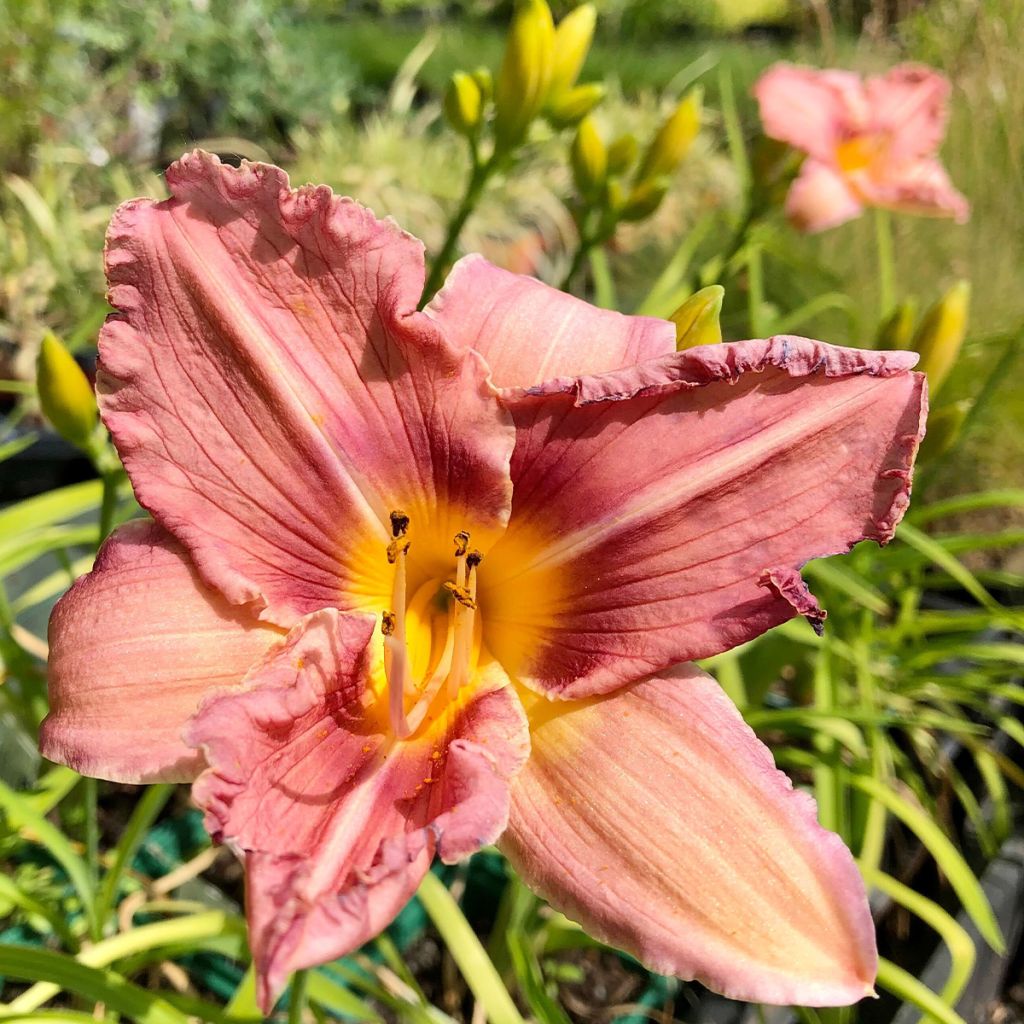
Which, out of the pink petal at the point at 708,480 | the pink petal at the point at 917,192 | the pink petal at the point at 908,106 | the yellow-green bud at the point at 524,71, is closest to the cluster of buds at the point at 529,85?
the yellow-green bud at the point at 524,71

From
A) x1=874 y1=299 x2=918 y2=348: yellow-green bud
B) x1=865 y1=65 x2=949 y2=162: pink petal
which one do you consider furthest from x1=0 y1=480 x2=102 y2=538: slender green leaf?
x1=865 y1=65 x2=949 y2=162: pink petal

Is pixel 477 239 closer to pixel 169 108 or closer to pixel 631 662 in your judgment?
pixel 169 108

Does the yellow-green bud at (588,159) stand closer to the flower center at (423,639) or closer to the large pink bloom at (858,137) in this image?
the large pink bloom at (858,137)

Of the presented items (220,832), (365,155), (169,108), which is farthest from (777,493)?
(169,108)

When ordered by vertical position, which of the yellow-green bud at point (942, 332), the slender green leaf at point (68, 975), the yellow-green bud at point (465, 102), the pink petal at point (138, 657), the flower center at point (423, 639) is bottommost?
the slender green leaf at point (68, 975)

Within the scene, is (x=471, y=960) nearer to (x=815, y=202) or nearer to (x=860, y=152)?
(x=815, y=202)

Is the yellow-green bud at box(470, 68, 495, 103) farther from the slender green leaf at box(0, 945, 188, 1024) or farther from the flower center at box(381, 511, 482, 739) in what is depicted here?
the slender green leaf at box(0, 945, 188, 1024)

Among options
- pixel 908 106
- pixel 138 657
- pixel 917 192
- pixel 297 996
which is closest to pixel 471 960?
pixel 297 996
